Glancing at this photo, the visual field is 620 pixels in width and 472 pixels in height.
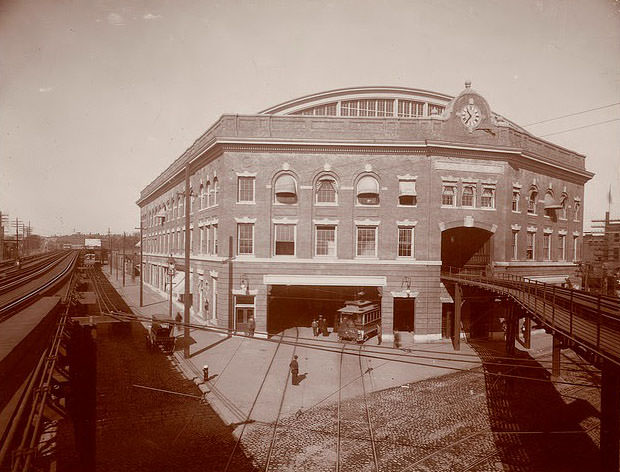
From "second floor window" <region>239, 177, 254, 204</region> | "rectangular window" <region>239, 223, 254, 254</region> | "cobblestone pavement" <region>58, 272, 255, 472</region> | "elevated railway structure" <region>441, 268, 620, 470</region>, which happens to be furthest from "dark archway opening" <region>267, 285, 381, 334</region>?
"elevated railway structure" <region>441, 268, 620, 470</region>

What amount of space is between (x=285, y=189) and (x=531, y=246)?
69.4 feet

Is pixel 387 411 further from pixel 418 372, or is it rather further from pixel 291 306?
pixel 291 306

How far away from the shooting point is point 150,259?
2244 inches

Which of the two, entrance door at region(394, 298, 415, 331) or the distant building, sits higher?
the distant building

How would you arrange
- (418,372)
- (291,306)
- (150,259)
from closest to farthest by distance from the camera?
(418,372)
(291,306)
(150,259)

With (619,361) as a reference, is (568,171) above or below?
above

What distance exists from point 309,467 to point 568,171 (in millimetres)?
35750

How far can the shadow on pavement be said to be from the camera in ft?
39.5

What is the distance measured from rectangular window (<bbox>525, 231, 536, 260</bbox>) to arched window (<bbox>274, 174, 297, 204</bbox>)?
1981 centimetres

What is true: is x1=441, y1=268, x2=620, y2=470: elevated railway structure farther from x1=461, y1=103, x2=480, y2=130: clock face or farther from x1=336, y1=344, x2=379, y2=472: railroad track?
x1=461, y1=103, x2=480, y2=130: clock face

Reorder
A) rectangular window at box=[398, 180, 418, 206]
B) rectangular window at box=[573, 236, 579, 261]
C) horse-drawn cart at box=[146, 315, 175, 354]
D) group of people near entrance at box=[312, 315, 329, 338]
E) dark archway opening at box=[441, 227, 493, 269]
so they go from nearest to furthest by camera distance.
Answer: horse-drawn cart at box=[146, 315, 175, 354] < rectangular window at box=[398, 180, 418, 206] < group of people near entrance at box=[312, 315, 329, 338] < dark archway opening at box=[441, 227, 493, 269] < rectangular window at box=[573, 236, 579, 261]

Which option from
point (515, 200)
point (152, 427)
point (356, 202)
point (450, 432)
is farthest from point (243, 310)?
point (515, 200)

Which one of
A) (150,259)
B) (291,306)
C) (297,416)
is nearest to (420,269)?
(291,306)

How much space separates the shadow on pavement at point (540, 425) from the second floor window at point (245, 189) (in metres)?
18.4
